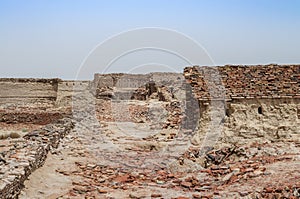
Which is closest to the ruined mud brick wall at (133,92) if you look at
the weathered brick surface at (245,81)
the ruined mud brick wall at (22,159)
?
the weathered brick surface at (245,81)

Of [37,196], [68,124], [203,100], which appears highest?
[203,100]

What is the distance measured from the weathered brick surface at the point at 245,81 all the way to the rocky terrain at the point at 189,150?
31 millimetres

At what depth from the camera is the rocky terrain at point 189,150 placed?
762 cm

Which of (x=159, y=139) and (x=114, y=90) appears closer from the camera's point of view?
(x=159, y=139)

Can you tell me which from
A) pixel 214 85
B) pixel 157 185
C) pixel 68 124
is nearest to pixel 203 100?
pixel 214 85

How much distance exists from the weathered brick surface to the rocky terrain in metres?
0.03

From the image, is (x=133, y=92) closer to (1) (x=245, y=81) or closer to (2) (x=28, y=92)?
(2) (x=28, y=92)

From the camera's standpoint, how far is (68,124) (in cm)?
1456

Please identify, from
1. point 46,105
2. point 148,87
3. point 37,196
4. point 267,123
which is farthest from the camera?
point 148,87

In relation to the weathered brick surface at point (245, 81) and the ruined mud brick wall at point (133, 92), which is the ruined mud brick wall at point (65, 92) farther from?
the weathered brick surface at point (245, 81)

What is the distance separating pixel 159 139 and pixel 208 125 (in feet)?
9.60

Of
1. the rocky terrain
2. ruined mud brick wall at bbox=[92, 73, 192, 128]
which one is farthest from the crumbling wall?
the rocky terrain

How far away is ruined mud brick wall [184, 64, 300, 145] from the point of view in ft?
38.0

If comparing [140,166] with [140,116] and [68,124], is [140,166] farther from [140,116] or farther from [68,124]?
[140,116]
